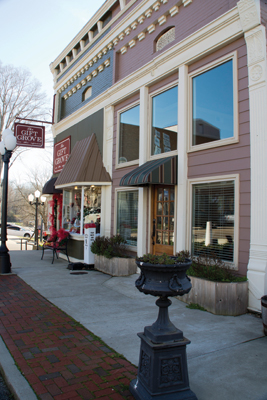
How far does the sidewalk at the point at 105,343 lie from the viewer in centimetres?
313

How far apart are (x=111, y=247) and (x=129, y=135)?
11.6ft

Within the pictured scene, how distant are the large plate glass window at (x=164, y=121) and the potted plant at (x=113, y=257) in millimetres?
2852

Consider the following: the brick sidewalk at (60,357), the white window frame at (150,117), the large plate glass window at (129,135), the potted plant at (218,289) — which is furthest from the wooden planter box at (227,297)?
the large plate glass window at (129,135)

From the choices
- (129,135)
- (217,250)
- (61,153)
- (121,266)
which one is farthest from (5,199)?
(217,250)

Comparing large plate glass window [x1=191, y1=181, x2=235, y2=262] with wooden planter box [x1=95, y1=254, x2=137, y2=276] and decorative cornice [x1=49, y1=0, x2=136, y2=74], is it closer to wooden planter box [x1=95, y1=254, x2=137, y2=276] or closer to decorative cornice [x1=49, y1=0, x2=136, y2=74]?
wooden planter box [x1=95, y1=254, x2=137, y2=276]

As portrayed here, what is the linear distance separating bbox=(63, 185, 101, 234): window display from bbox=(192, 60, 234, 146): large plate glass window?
487 cm

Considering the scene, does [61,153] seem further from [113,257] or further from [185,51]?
[185,51]

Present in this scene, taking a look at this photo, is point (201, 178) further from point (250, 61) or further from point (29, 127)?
point (29, 127)

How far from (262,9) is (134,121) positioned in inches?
182

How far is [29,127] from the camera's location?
41.4 ft

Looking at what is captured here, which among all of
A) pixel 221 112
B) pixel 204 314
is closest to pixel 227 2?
pixel 221 112

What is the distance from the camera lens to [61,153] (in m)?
14.1

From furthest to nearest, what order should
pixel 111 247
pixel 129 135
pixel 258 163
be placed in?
pixel 129 135
pixel 111 247
pixel 258 163

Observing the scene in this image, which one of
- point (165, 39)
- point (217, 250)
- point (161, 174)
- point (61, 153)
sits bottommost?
point (217, 250)
